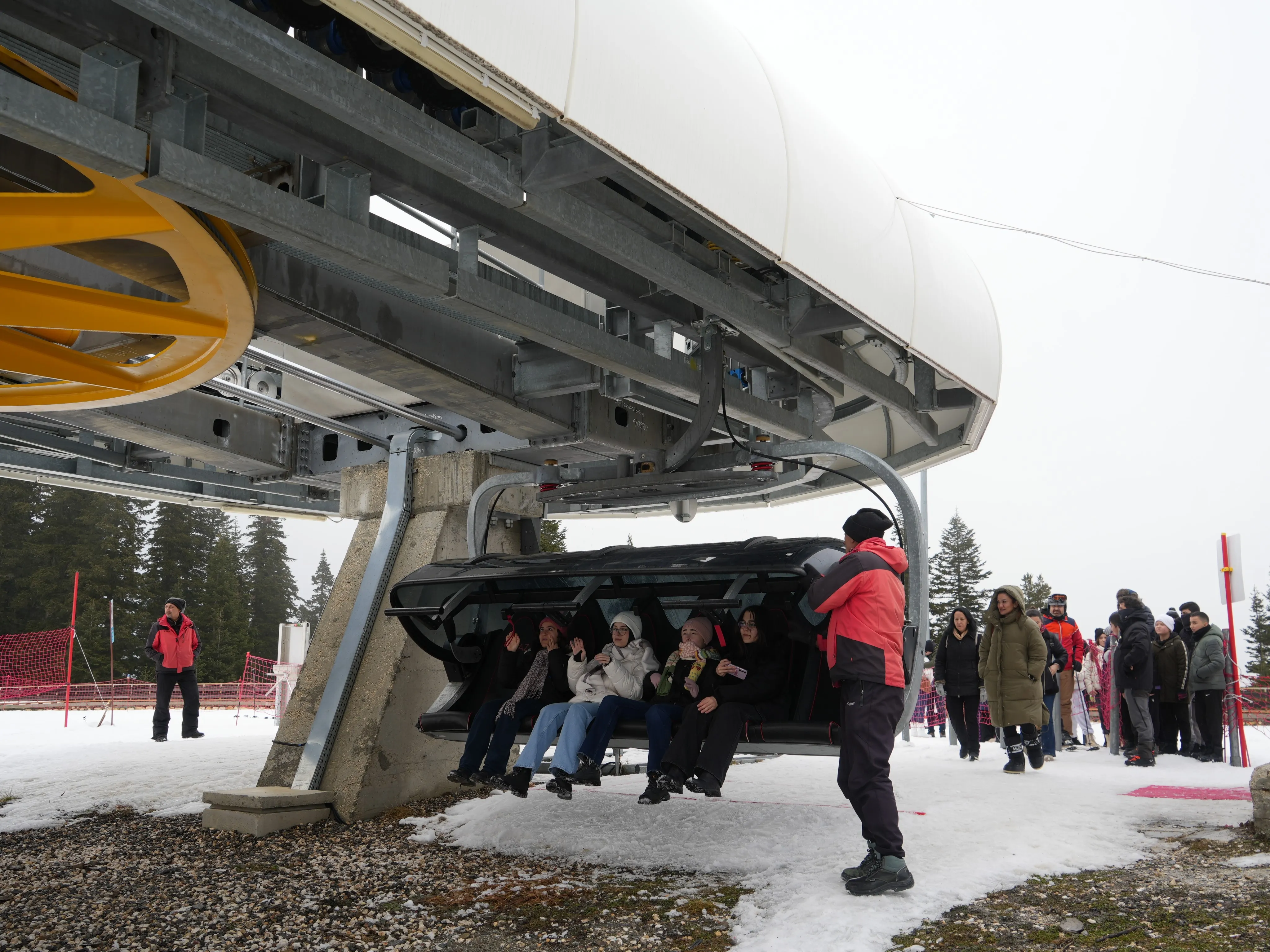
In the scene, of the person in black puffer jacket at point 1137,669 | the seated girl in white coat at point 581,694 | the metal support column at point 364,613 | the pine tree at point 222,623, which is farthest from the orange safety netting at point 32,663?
the person in black puffer jacket at point 1137,669

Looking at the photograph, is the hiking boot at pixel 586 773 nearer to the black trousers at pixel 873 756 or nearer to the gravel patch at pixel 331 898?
the gravel patch at pixel 331 898

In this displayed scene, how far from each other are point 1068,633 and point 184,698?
10.3m

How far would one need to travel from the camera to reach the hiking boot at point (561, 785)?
5.10 metres

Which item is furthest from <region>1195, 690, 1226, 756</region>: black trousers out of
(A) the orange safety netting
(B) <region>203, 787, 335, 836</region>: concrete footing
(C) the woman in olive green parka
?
(A) the orange safety netting

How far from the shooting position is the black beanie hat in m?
4.86

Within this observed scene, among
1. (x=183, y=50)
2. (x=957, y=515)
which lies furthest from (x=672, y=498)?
(x=957, y=515)

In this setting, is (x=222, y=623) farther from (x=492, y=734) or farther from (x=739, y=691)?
(x=739, y=691)

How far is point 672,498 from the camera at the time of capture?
7.06 meters

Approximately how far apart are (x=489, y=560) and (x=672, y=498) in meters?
1.58

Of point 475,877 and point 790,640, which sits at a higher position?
point 790,640

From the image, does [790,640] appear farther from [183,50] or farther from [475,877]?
[183,50]

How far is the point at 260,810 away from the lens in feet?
20.6

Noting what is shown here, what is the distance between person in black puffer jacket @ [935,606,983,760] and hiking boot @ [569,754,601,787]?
5.25 meters

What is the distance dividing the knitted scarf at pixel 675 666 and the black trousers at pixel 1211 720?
6.47 m
